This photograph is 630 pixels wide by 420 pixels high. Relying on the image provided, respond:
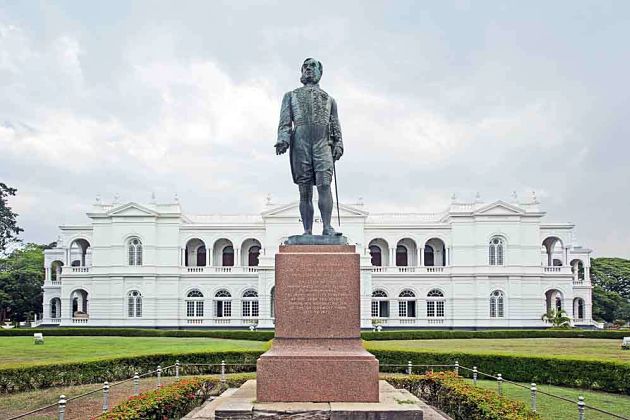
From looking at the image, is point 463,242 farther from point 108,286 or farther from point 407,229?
point 108,286

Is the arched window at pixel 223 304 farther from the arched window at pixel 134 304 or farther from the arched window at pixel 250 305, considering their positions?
the arched window at pixel 134 304

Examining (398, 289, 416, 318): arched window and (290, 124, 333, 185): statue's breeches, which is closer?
(290, 124, 333, 185): statue's breeches

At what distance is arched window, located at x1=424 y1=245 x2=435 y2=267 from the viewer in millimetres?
59531

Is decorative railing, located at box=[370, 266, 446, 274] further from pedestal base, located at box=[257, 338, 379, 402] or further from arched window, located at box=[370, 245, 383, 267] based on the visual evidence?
pedestal base, located at box=[257, 338, 379, 402]

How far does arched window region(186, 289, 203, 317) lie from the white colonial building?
8 centimetres

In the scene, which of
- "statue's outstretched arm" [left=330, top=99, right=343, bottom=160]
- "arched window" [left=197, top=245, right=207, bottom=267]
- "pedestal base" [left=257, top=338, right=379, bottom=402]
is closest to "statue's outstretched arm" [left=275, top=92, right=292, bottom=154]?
"statue's outstretched arm" [left=330, top=99, right=343, bottom=160]

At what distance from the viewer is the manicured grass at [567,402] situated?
13655 millimetres

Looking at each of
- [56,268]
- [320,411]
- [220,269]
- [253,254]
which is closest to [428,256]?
[253,254]

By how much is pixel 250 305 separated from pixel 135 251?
32.9 ft

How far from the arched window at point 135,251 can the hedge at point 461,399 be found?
1692 inches

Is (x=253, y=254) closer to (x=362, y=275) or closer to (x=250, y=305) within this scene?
(x=250, y=305)

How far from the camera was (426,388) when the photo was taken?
44.8 ft

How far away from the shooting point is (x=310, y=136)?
10766 millimetres

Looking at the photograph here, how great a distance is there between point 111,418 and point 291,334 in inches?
105
